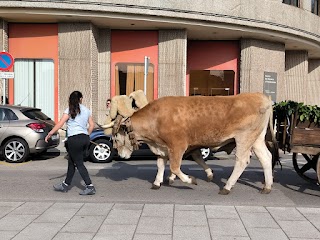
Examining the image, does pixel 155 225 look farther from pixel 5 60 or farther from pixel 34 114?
pixel 5 60

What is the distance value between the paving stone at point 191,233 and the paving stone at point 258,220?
24.2 inches

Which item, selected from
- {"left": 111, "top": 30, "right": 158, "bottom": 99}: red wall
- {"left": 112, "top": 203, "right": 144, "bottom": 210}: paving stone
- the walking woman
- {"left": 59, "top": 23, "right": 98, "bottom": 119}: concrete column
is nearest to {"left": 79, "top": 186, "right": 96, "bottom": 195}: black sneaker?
the walking woman

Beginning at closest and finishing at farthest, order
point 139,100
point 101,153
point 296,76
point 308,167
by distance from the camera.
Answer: point 139,100 < point 308,167 < point 101,153 < point 296,76

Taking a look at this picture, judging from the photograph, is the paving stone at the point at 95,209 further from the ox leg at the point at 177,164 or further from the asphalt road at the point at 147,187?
the ox leg at the point at 177,164

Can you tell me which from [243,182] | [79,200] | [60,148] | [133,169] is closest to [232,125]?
[243,182]

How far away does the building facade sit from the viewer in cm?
1709

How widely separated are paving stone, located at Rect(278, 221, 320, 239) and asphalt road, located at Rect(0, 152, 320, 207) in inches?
45.6

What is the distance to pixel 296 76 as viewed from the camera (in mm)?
24484

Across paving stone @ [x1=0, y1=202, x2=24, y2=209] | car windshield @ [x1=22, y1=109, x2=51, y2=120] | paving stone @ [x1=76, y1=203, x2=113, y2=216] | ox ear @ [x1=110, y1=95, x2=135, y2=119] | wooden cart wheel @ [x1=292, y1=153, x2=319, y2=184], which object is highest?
ox ear @ [x1=110, y1=95, x2=135, y2=119]

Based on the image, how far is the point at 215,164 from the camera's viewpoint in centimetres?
1133

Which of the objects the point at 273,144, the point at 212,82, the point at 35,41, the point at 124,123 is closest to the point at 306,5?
the point at 212,82

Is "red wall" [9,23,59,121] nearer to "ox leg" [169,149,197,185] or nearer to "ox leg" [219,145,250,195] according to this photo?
"ox leg" [169,149,197,185]

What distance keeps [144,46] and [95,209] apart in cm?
1379

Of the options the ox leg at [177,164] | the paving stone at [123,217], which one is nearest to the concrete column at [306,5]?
the ox leg at [177,164]
